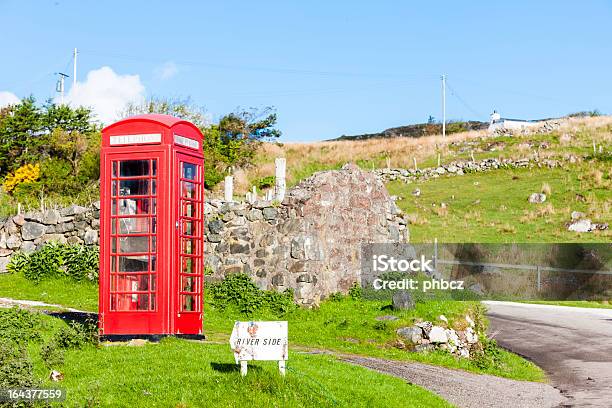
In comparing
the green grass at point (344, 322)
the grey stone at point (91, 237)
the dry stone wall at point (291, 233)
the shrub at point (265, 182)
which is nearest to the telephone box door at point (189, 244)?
the green grass at point (344, 322)

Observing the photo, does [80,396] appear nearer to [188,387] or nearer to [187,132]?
[188,387]

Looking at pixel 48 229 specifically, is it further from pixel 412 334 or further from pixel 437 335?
pixel 437 335

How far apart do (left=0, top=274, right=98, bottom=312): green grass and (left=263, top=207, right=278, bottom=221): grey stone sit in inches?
207

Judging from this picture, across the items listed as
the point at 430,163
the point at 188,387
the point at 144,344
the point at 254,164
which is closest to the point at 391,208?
the point at 144,344

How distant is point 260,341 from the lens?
12.9 metres

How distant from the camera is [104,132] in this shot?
57.3 ft

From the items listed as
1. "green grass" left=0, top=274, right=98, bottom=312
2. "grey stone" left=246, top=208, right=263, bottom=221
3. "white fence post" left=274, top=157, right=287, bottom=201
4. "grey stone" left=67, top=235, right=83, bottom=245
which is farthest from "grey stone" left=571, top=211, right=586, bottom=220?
"green grass" left=0, top=274, right=98, bottom=312

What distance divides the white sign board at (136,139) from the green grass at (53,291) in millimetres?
6809

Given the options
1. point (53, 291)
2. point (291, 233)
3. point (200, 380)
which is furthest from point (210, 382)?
point (53, 291)

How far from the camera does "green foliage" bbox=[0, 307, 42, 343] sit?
53.2 feet

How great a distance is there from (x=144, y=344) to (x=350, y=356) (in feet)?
14.7

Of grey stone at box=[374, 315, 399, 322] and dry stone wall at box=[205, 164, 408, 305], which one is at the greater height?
dry stone wall at box=[205, 164, 408, 305]

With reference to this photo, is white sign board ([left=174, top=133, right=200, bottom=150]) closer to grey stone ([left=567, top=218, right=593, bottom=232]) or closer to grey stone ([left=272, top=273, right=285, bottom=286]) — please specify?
grey stone ([left=272, top=273, right=285, bottom=286])

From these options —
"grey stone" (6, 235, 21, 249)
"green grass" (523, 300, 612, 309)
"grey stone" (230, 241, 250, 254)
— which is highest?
"grey stone" (6, 235, 21, 249)
